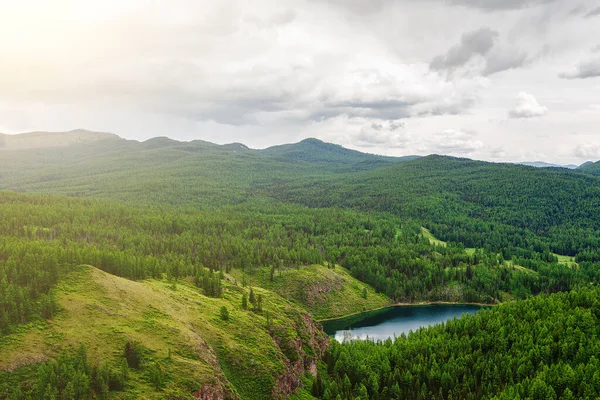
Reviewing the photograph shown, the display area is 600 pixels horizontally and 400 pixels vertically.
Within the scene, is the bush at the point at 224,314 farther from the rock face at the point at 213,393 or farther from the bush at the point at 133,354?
the bush at the point at 133,354

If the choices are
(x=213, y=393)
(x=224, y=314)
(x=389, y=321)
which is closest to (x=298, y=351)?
(x=224, y=314)

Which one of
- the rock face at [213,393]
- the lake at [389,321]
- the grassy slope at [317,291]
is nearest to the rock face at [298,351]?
the rock face at [213,393]

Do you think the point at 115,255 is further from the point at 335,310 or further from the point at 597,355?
the point at 597,355

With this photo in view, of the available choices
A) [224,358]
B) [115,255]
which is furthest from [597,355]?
[115,255]

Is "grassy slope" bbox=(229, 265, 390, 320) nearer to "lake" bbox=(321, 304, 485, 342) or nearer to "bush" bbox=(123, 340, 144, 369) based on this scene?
"lake" bbox=(321, 304, 485, 342)

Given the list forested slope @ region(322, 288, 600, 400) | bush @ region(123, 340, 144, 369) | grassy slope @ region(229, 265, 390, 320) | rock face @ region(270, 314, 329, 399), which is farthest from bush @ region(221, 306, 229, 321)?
grassy slope @ region(229, 265, 390, 320)

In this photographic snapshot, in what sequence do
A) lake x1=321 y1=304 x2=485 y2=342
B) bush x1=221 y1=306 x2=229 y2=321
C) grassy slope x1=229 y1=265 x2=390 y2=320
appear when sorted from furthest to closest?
grassy slope x1=229 y1=265 x2=390 y2=320
lake x1=321 y1=304 x2=485 y2=342
bush x1=221 y1=306 x2=229 y2=321

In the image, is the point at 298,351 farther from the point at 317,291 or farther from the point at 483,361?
the point at 317,291
